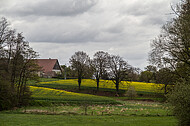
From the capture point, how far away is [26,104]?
1469 inches

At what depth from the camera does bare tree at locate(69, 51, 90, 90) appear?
74088 mm

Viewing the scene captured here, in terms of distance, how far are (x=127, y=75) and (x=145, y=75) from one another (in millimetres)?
26289

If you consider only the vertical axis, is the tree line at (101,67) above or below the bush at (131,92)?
above

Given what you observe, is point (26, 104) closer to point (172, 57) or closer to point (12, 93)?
point (12, 93)

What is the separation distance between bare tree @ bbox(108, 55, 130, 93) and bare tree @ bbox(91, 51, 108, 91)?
1.62 metres

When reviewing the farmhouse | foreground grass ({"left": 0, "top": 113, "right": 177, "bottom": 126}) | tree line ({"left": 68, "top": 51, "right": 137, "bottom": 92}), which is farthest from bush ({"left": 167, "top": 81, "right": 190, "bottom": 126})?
the farmhouse

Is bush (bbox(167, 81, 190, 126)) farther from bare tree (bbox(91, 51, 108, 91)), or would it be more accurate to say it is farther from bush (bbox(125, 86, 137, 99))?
bare tree (bbox(91, 51, 108, 91))

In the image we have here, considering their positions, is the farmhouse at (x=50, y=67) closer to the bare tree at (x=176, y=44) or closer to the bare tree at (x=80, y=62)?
the bare tree at (x=80, y=62)

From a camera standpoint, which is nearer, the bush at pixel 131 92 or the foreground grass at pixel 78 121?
the foreground grass at pixel 78 121

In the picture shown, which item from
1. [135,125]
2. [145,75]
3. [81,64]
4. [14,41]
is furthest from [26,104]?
[145,75]

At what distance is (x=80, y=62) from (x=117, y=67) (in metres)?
12.3

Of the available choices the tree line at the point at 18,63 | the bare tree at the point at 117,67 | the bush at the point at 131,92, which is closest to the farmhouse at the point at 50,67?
the bare tree at the point at 117,67

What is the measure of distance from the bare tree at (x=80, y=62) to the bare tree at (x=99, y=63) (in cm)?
252

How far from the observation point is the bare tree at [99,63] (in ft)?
241
